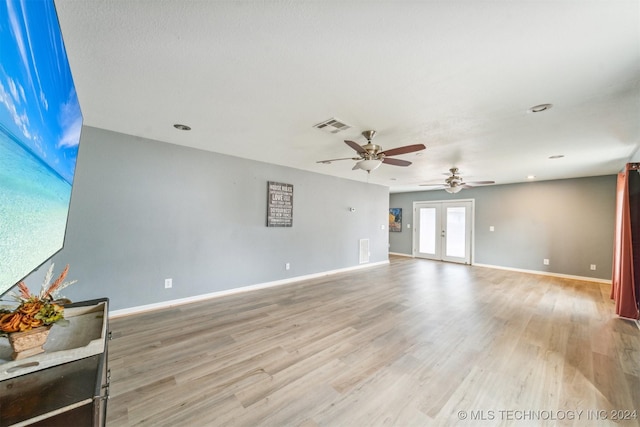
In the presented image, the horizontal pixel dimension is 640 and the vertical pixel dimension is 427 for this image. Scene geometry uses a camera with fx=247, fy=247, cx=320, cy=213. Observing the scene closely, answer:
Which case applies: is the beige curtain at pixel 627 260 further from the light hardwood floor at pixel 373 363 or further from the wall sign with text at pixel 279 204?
the wall sign with text at pixel 279 204

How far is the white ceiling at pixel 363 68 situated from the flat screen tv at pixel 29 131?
551 millimetres

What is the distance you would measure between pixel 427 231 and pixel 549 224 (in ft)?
10.4

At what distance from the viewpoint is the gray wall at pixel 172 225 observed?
10.2 feet

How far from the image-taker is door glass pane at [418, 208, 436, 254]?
852 centimetres

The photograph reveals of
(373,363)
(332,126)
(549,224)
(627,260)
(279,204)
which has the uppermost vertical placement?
(332,126)

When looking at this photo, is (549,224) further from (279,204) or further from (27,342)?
(27,342)

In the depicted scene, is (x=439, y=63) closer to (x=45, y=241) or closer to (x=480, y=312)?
(x=45, y=241)

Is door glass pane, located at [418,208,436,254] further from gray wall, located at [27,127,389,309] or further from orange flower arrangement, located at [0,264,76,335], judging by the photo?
orange flower arrangement, located at [0,264,76,335]

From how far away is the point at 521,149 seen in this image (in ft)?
12.4

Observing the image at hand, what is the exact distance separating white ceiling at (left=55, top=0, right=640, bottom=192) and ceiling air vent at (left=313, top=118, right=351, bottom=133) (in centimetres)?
10

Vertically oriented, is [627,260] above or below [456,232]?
below

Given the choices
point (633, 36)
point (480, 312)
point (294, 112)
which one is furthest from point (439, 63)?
point (480, 312)

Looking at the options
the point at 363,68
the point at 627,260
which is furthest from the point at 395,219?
the point at 363,68

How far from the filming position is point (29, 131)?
0.90 m
